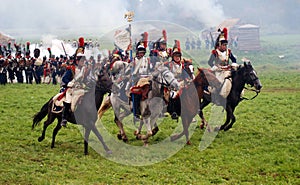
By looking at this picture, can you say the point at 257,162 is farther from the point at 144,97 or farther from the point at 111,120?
the point at 111,120

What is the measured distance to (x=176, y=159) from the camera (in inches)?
418

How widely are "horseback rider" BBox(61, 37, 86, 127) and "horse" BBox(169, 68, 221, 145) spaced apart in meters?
2.70

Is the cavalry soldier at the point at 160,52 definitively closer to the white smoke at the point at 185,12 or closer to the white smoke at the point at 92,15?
the white smoke at the point at 92,15

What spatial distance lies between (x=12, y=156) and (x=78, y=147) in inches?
69.1

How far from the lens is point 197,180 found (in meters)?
9.09

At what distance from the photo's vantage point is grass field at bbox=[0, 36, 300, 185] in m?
9.25

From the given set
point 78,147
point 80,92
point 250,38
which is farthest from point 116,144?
point 250,38

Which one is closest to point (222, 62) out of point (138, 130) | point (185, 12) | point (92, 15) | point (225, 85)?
point (225, 85)

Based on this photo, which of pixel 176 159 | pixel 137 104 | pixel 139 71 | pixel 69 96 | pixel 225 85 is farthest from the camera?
pixel 225 85

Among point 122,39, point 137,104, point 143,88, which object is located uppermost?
point 122,39

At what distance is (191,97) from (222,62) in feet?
8.18

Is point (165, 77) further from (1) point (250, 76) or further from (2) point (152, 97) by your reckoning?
(1) point (250, 76)

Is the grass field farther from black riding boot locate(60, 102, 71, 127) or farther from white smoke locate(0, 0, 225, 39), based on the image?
white smoke locate(0, 0, 225, 39)

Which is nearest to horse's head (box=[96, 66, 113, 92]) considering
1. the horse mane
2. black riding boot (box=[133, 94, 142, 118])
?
black riding boot (box=[133, 94, 142, 118])
